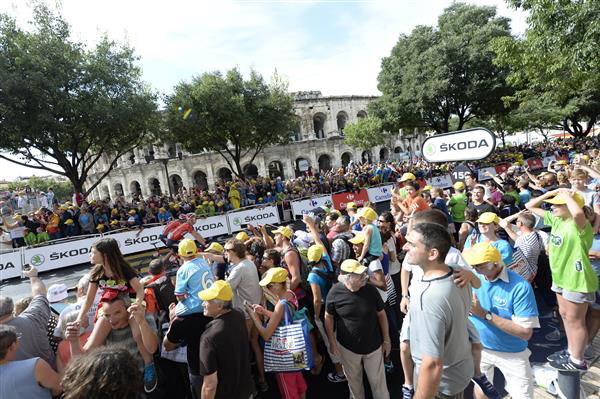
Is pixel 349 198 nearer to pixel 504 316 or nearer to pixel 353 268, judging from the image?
pixel 353 268

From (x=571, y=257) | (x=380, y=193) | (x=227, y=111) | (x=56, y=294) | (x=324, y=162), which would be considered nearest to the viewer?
(x=571, y=257)

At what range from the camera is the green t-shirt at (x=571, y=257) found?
3.31 metres

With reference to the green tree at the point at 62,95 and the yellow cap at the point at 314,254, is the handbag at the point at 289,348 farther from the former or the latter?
the green tree at the point at 62,95

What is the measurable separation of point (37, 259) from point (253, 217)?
7565 millimetres

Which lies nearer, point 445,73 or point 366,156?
point 445,73

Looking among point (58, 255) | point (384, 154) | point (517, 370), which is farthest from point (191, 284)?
point (384, 154)

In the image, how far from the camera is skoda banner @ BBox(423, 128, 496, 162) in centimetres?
472

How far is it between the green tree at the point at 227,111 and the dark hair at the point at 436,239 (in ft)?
65.7

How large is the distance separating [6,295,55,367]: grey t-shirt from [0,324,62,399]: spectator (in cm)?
77

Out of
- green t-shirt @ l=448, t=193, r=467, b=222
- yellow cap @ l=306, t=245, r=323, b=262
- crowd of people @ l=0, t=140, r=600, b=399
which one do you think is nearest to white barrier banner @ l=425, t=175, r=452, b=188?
green t-shirt @ l=448, t=193, r=467, b=222

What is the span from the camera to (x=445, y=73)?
19172 mm

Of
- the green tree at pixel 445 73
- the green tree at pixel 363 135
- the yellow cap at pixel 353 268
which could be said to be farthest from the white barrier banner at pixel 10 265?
the green tree at pixel 363 135

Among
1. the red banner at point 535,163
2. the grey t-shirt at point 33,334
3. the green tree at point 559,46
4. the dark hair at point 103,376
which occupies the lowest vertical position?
the red banner at point 535,163

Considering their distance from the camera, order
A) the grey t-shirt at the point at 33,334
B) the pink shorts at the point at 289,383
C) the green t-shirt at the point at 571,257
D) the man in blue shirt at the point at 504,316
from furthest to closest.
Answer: the green t-shirt at the point at 571,257, the pink shorts at the point at 289,383, the grey t-shirt at the point at 33,334, the man in blue shirt at the point at 504,316
